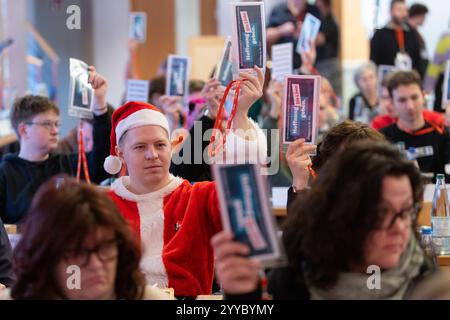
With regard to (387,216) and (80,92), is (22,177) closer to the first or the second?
(80,92)

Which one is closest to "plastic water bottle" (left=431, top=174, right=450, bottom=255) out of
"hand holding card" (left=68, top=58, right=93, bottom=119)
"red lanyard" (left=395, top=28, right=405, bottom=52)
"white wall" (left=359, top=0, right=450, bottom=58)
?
"hand holding card" (left=68, top=58, right=93, bottom=119)

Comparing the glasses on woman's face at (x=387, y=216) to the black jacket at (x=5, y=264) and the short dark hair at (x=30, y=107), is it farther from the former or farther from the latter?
the short dark hair at (x=30, y=107)

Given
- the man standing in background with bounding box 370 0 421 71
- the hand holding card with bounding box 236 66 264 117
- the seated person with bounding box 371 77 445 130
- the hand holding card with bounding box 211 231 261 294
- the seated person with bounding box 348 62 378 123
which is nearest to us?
the hand holding card with bounding box 211 231 261 294

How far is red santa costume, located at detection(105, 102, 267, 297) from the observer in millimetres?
3334

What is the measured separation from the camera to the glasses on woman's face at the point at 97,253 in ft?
7.01

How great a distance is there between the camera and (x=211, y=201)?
11.0ft

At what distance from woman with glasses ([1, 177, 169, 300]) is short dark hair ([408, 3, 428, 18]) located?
8309mm

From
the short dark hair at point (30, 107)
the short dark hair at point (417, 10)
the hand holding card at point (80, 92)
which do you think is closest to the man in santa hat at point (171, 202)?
the hand holding card at point (80, 92)

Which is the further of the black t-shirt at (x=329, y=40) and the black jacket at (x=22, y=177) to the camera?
the black t-shirt at (x=329, y=40)

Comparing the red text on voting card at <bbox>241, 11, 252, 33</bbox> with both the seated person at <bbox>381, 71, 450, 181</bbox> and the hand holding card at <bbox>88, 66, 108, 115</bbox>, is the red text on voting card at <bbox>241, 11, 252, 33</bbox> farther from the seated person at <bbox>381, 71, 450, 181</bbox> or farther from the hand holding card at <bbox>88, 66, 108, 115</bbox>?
the seated person at <bbox>381, 71, 450, 181</bbox>

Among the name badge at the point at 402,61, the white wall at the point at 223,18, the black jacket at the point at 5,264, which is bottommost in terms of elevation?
the black jacket at the point at 5,264

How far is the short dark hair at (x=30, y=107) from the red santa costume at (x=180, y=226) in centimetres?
193
